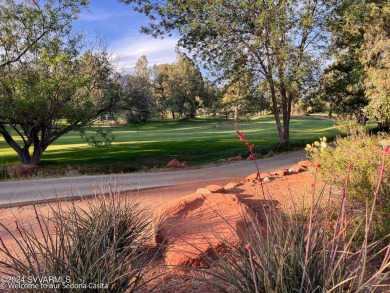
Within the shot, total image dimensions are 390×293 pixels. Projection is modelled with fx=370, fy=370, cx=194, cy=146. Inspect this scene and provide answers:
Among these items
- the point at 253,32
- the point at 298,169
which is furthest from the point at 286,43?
the point at 298,169

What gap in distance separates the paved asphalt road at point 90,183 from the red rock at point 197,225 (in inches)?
58.5

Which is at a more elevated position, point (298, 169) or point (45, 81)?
point (45, 81)

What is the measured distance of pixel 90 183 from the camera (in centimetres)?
990

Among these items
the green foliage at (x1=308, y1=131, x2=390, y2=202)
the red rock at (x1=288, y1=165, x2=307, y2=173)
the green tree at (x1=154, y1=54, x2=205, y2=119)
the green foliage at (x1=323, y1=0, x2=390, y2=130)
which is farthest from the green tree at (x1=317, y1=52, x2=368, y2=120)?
the green tree at (x1=154, y1=54, x2=205, y2=119)

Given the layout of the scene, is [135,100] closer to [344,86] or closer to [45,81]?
[45,81]

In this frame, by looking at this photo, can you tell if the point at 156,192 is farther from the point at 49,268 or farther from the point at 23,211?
the point at 49,268

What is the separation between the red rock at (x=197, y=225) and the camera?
391cm

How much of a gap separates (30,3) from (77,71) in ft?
12.4

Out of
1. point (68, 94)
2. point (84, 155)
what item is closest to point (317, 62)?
point (68, 94)

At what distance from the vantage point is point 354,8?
51.9ft

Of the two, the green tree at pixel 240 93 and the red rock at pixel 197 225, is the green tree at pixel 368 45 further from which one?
the red rock at pixel 197 225

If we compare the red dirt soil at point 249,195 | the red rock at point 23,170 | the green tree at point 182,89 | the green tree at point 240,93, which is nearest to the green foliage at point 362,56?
the green tree at point 240,93

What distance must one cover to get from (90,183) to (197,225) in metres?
6.06

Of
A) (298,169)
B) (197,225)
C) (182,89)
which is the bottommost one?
(298,169)
